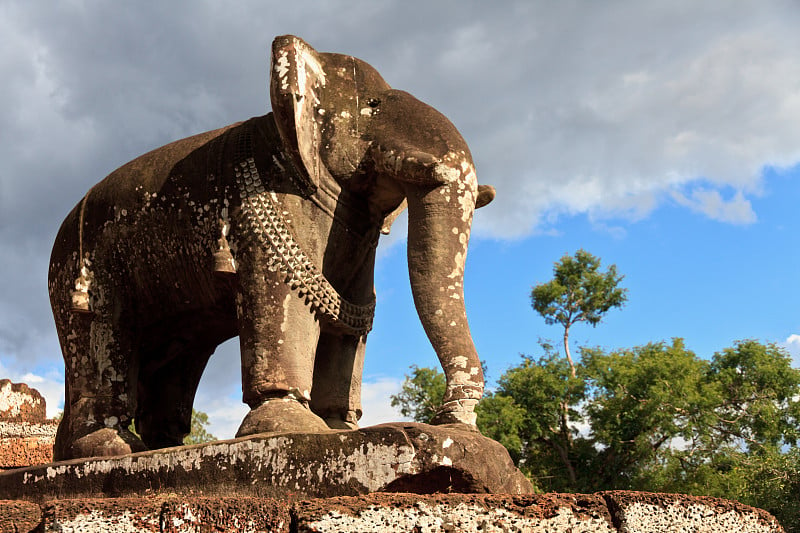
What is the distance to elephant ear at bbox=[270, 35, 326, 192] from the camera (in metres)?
4.68

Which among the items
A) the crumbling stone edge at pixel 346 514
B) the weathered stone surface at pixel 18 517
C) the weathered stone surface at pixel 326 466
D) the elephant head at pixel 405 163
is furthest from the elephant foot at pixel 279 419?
the weathered stone surface at pixel 18 517

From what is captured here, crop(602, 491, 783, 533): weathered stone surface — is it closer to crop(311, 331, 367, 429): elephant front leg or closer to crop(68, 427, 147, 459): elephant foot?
crop(311, 331, 367, 429): elephant front leg

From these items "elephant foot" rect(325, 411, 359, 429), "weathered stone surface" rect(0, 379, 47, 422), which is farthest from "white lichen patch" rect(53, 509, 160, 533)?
"weathered stone surface" rect(0, 379, 47, 422)

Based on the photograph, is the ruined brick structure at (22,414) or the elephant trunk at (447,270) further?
the ruined brick structure at (22,414)

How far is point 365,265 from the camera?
521 cm

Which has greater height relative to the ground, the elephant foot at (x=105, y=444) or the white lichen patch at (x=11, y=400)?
the white lichen patch at (x=11, y=400)

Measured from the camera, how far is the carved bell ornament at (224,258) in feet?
15.4

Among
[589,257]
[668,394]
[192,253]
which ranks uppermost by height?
[589,257]

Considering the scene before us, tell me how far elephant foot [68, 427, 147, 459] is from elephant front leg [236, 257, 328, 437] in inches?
29.2

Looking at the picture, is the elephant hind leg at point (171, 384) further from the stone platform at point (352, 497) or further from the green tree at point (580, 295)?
the green tree at point (580, 295)

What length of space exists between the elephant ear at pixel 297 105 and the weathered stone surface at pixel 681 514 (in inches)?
89.6

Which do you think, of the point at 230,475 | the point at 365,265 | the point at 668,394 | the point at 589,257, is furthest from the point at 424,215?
the point at 589,257

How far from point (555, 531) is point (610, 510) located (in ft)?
1.07

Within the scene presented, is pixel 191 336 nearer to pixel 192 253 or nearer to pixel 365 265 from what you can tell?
pixel 192 253
